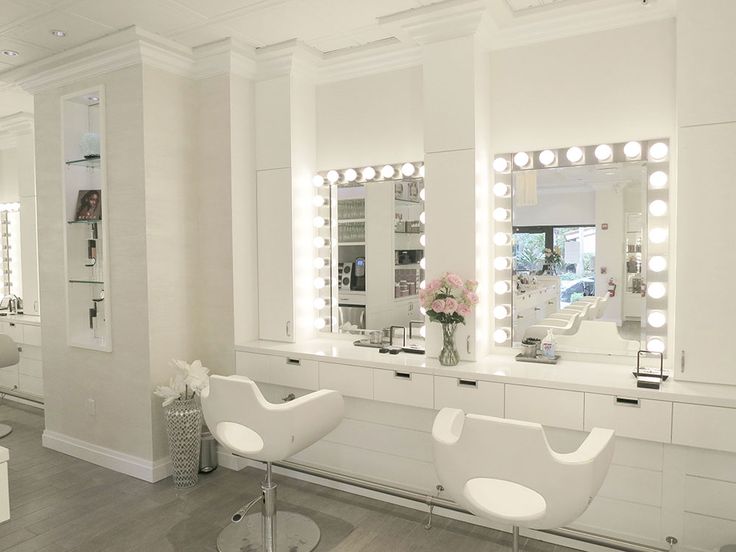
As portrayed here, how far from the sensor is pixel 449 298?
2.90 metres

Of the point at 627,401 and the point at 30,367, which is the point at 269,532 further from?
the point at 30,367

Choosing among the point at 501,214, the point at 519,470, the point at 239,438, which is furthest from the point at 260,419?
the point at 501,214

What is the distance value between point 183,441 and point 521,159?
2.57 m

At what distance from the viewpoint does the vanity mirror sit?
11.4 ft

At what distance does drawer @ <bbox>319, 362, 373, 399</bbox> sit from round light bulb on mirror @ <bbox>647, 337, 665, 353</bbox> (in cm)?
145

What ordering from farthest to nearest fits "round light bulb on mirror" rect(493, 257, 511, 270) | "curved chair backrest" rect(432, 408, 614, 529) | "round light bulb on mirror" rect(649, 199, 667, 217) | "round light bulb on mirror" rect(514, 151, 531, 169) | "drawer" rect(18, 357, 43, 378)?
"drawer" rect(18, 357, 43, 378)
"round light bulb on mirror" rect(493, 257, 511, 270)
"round light bulb on mirror" rect(514, 151, 531, 169)
"round light bulb on mirror" rect(649, 199, 667, 217)
"curved chair backrest" rect(432, 408, 614, 529)

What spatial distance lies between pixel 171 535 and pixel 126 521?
32 cm

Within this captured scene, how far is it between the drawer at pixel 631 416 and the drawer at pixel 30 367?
4.72 meters

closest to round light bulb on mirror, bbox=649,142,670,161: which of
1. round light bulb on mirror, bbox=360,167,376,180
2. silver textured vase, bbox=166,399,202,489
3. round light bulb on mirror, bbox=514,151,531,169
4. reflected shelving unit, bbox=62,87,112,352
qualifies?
round light bulb on mirror, bbox=514,151,531,169

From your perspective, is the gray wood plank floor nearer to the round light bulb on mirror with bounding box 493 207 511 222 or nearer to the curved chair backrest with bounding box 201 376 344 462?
the curved chair backrest with bounding box 201 376 344 462

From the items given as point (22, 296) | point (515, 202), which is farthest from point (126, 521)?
point (22, 296)

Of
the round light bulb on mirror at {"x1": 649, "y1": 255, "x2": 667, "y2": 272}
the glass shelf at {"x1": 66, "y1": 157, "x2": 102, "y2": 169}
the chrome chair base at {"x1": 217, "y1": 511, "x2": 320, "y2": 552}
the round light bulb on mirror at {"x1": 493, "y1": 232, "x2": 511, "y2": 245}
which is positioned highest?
the glass shelf at {"x1": 66, "y1": 157, "x2": 102, "y2": 169}

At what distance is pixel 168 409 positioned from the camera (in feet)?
11.2

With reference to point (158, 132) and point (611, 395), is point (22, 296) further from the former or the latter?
point (611, 395)
